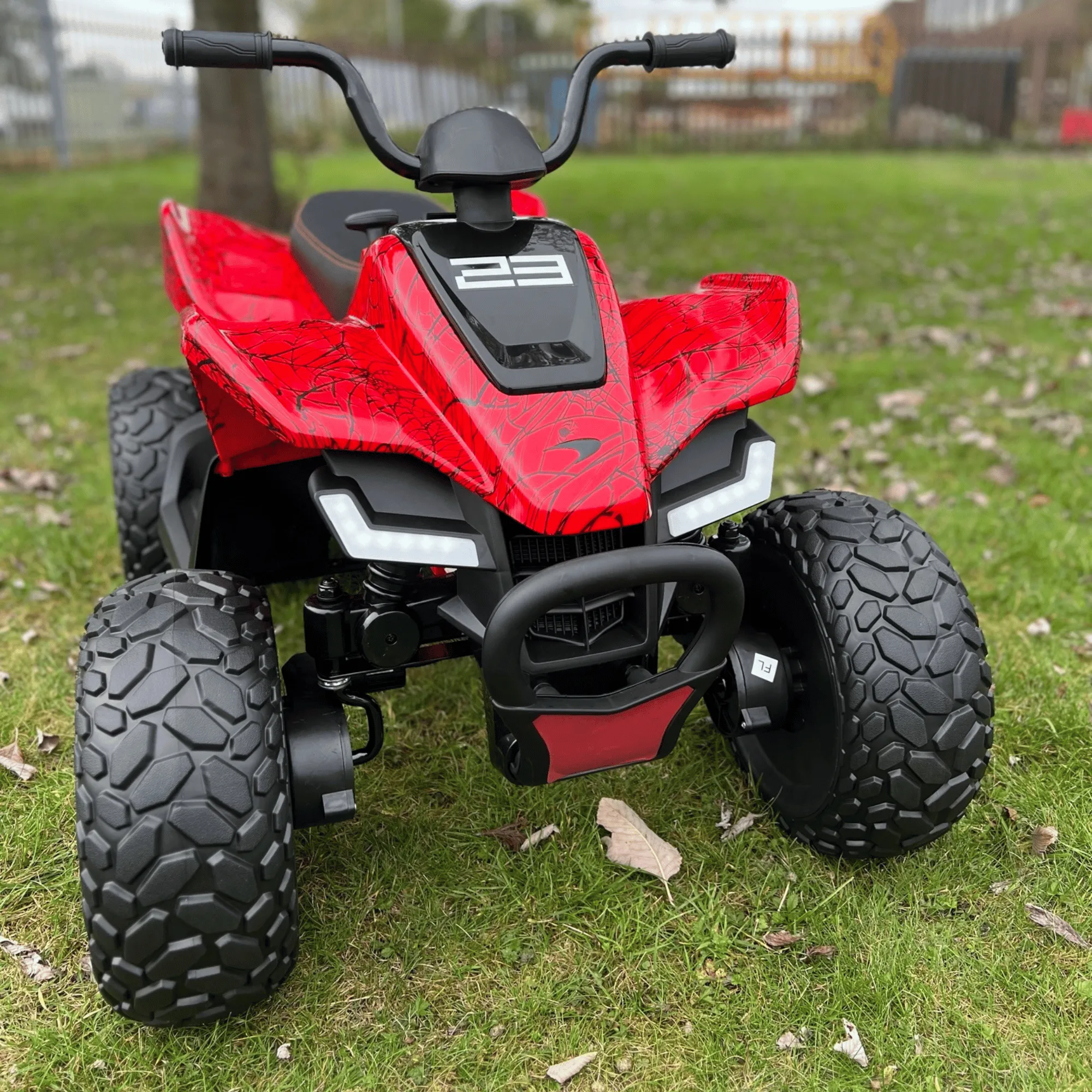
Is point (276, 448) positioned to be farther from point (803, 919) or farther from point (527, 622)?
point (803, 919)

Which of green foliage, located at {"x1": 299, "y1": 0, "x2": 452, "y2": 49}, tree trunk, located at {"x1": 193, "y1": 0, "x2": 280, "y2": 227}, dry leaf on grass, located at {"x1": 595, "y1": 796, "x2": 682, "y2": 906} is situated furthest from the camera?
green foliage, located at {"x1": 299, "y1": 0, "x2": 452, "y2": 49}

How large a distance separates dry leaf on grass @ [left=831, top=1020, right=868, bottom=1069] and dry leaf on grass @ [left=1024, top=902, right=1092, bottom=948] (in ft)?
1.62

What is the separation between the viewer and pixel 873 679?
200 centimetres

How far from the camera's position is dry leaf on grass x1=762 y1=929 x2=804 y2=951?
2080mm

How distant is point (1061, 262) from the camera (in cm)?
764

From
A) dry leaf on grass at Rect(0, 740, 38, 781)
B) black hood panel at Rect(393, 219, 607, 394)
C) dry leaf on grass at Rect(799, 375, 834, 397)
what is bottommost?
dry leaf on grass at Rect(0, 740, 38, 781)

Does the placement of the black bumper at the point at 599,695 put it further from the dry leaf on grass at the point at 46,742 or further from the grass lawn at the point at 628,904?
the dry leaf on grass at the point at 46,742

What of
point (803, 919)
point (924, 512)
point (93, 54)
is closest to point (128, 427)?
point (803, 919)

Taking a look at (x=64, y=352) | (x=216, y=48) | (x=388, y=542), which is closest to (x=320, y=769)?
(x=388, y=542)

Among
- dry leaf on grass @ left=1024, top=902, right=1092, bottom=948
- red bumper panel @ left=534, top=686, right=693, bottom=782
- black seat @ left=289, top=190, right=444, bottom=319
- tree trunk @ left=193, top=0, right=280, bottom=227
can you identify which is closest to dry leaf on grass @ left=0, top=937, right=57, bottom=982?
red bumper panel @ left=534, top=686, right=693, bottom=782

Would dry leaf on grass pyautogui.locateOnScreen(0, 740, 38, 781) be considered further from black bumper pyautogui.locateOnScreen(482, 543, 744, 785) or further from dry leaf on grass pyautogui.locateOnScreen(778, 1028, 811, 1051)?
dry leaf on grass pyautogui.locateOnScreen(778, 1028, 811, 1051)

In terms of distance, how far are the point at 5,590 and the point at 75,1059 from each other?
203cm

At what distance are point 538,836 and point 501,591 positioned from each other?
31.5 inches

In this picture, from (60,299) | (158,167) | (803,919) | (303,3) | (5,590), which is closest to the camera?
(803,919)
